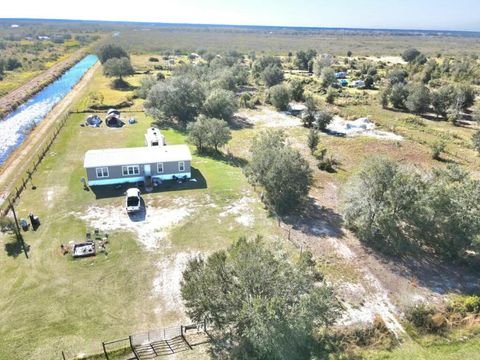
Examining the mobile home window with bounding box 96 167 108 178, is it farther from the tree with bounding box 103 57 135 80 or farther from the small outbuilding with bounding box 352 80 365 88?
the small outbuilding with bounding box 352 80 365 88

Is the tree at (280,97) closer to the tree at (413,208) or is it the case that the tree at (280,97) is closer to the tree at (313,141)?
the tree at (313,141)

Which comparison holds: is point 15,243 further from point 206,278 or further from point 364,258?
point 364,258

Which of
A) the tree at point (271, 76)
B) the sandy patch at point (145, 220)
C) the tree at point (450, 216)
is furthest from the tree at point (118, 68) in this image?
the tree at point (450, 216)

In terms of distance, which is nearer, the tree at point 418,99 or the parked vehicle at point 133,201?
the parked vehicle at point 133,201

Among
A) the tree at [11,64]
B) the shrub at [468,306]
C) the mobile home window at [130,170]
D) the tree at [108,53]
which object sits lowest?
the shrub at [468,306]

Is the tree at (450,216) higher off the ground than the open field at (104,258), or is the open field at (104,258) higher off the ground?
the tree at (450,216)

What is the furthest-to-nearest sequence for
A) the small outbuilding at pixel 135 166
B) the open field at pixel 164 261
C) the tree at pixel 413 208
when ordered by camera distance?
→ 1. the small outbuilding at pixel 135 166
2. the tree at pixel 413 208
3. the open field at pixel 164 261

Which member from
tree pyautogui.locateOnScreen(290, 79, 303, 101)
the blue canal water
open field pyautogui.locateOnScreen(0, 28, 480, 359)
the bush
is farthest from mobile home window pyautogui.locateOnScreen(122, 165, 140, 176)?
tree pyautogui.locateOnScreen(290, 79, 303, 101)
